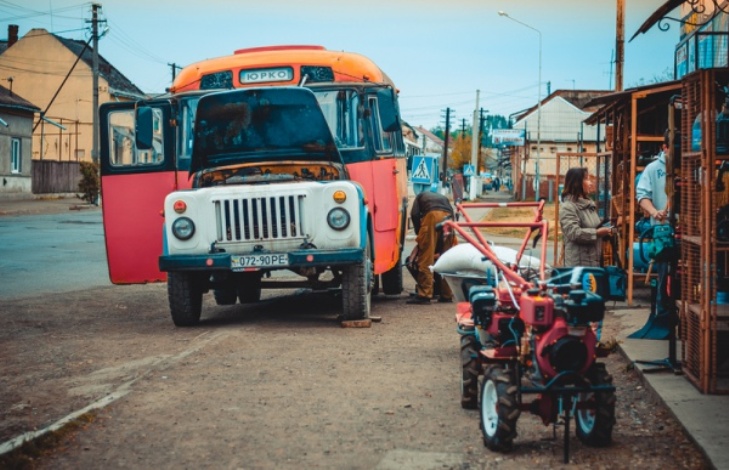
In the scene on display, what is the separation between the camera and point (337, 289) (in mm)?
12578

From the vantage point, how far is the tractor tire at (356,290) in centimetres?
1048

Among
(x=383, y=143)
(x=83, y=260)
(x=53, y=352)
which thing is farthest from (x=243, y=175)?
(x=83, y=260)

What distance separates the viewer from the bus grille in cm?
1017

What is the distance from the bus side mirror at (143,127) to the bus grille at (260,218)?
153 centimetres

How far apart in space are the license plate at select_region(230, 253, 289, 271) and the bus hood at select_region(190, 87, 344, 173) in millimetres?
1520

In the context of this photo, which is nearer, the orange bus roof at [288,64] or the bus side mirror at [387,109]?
the bus side mirror at [387,109]

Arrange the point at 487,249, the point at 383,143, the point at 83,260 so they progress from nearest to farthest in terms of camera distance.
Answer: the point at 487,249, the point at 383,143, the point at 83,260

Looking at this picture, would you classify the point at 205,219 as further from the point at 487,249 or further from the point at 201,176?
the point at 487,249

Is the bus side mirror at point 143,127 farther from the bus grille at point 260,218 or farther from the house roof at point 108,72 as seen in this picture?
the house roof at point 108,72

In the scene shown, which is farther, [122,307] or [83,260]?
[83,260]

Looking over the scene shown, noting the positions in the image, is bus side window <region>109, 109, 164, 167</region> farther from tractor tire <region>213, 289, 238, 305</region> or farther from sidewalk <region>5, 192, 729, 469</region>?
sidewalk <region>5, 192, 729, 469</region>

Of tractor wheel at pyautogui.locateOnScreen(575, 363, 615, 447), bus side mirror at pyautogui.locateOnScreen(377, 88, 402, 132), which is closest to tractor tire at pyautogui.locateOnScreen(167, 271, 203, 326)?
bus side mirror at pyautogui.locateOnScreen(377, 88, 402, 132)

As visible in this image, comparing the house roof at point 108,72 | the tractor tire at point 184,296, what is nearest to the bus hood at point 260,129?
the tractor tire at point 184,296

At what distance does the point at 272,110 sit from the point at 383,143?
153cm
